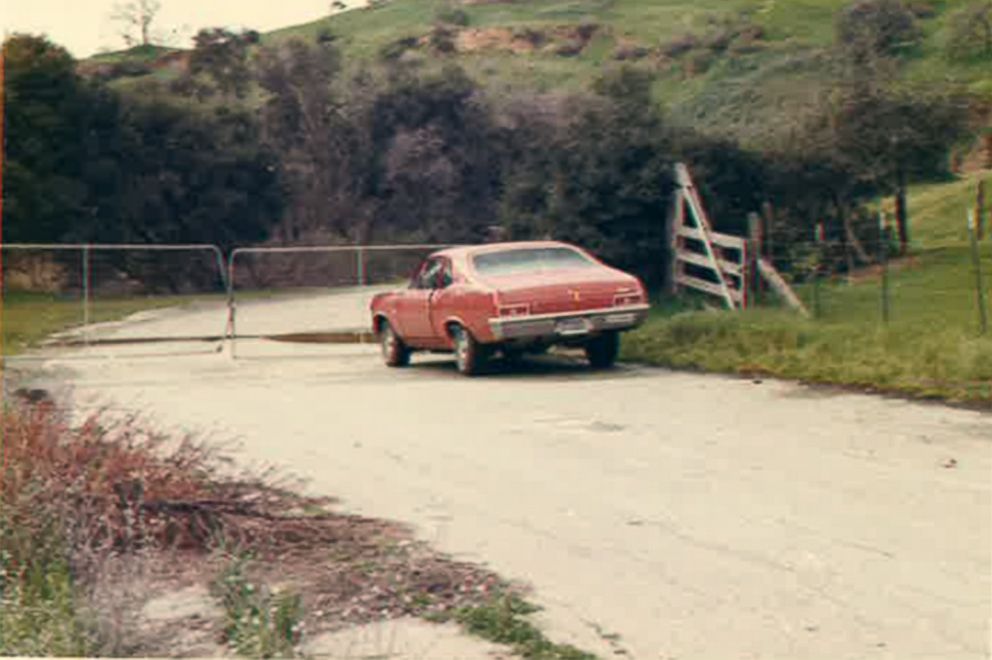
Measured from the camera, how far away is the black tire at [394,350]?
1966 centimetres

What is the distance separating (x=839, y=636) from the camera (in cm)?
635

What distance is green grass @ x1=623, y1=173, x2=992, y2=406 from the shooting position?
13.9 meters

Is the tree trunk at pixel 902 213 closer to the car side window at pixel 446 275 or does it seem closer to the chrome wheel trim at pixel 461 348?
the car side window at pixel 446 275

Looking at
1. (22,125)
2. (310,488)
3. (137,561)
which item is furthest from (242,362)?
(22,125)

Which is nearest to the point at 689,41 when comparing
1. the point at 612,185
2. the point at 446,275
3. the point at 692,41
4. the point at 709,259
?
the point at 692,41

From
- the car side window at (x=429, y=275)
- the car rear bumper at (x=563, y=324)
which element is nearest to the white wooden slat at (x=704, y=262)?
the car rear bumper at (x=563, y=324)

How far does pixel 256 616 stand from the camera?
6348mm

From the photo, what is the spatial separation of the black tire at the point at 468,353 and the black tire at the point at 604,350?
1.22 meters

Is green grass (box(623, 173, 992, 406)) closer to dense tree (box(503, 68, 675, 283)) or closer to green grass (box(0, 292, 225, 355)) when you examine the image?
dense tree (box(503, 68, 675, 283))

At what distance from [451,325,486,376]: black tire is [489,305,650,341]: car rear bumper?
53 cm

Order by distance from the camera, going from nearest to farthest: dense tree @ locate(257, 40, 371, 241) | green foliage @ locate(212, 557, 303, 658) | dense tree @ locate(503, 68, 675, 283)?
green foliage @ locate(212, 557, 303, 658)
dense tree @ locate(503, 68, 675, 283)
dense tree @ locate(257, 40, 371, 241)

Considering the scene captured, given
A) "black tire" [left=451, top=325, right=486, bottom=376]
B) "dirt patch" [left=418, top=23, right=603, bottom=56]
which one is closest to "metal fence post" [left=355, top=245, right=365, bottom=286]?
"dirt patch" [left=418, top=23, right=603, bottom=56]

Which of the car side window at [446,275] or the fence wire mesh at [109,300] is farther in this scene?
the fence wire mesh at [109,300]

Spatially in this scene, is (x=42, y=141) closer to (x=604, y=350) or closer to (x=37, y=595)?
(x=604, y=350)
